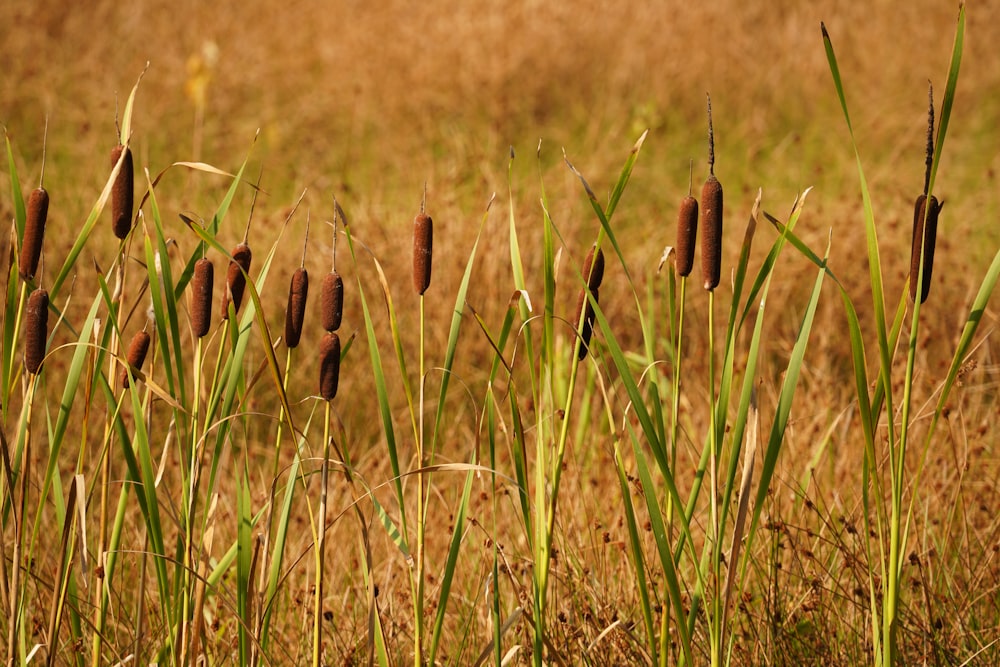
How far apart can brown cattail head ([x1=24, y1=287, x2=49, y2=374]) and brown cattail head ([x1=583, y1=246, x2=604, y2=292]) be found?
579 millimetres

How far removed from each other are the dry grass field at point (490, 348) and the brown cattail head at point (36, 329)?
0.06 metres

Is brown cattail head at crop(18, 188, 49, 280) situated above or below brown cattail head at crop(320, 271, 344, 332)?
above

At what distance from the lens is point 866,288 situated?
11.3 ft

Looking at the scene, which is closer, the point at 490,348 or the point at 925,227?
the point at 925,227

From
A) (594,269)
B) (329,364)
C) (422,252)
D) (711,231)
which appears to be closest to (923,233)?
(711,231)

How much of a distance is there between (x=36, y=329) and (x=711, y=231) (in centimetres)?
71

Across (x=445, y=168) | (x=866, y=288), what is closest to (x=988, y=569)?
(x=866, y=288)

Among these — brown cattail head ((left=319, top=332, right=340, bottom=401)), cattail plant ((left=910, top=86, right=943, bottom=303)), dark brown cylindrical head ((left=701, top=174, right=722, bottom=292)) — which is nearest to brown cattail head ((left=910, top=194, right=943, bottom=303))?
cattail plant ((left=910, top=86, right=943, bottom=303))

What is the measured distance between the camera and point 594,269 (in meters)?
1.17

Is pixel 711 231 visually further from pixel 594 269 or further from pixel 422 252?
pixel 422 252

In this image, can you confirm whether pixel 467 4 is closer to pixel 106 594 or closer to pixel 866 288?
pixel 866 288

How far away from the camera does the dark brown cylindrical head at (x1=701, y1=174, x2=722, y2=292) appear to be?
1.05 m

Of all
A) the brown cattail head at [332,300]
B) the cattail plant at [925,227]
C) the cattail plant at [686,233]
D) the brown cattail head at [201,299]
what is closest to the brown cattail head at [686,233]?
the cattail plant at [686,233]

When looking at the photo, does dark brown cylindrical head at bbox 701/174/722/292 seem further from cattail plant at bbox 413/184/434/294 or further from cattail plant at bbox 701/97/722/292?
cattail plant at bbox 413/184/434/294
